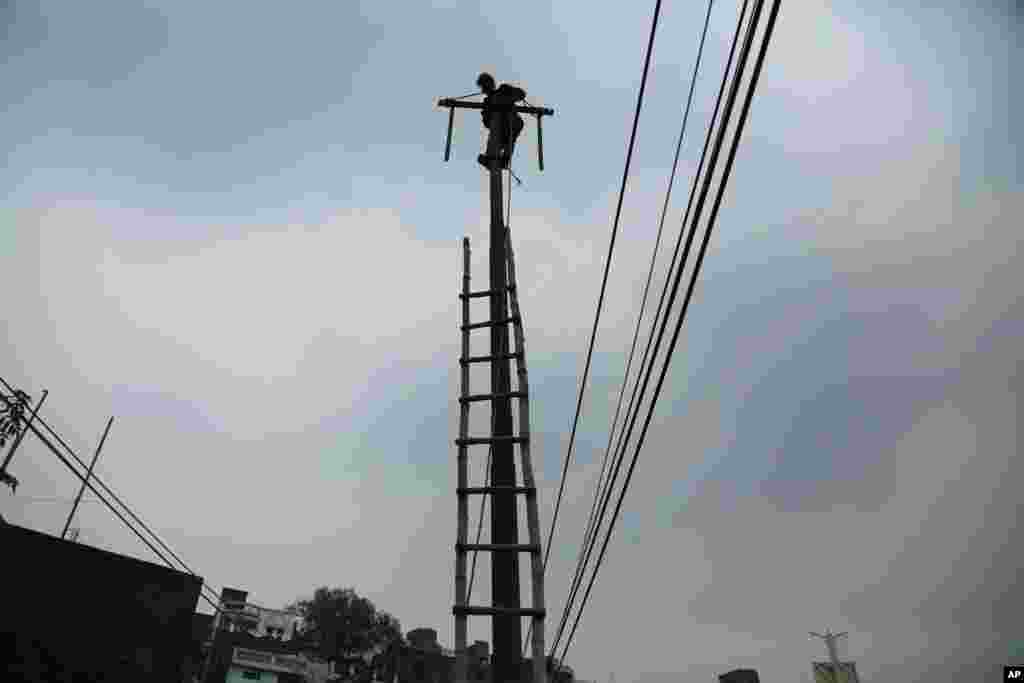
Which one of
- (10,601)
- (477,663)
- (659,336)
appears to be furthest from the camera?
(477,663)

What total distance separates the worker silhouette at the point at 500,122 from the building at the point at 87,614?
6452 millimetres

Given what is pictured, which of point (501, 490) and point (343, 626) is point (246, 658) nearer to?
point (343, 626)

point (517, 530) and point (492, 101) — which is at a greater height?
point (492, 101)

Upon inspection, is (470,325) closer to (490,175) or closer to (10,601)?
(490,175)

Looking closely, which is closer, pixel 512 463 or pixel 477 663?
pixel 512 463

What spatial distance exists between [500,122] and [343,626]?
190 feet

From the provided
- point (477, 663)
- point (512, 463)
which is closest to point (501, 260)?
point (512, 463)

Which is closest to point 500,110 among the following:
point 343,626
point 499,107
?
point 499,107

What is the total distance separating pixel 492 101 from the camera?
23.3 ft

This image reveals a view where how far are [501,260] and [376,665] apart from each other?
5056 centimetres

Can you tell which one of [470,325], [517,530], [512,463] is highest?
[470,325]

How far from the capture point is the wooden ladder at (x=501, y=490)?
4199mm

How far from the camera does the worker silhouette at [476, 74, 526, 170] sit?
6.91 meters

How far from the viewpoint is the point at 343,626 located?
53.3 metres
